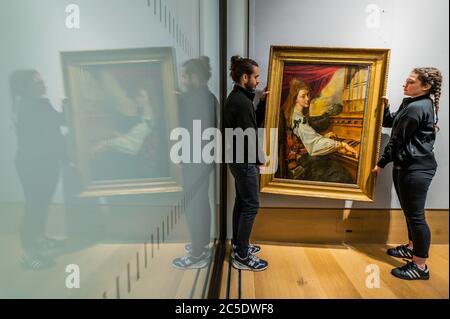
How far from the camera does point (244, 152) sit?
4.78 ft

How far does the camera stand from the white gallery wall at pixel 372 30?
1581 mm

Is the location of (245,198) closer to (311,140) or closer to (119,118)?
(311,140)

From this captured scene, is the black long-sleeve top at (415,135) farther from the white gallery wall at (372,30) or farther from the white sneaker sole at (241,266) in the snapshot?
the white sneaker sole at (241,266)

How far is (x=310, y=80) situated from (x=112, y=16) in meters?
1.43

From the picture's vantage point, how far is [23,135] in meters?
0.23

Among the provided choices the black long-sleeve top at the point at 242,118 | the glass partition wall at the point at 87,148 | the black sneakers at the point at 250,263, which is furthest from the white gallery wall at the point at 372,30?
the glass partition wall at the point at 87,148

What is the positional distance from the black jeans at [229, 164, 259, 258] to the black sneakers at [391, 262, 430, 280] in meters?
0.74

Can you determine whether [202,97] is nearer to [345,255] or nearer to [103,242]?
[103,242]

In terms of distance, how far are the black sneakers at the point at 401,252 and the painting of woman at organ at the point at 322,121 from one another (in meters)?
0.47

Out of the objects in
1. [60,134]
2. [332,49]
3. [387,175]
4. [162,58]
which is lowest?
[387,175]

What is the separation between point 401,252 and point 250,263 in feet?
2.90

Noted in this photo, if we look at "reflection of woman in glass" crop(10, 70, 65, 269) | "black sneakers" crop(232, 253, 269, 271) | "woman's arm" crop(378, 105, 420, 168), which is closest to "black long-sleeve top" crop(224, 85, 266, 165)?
"black sneakers" crop(232, 253, 269, 271)

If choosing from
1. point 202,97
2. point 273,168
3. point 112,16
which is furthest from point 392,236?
point 112,16

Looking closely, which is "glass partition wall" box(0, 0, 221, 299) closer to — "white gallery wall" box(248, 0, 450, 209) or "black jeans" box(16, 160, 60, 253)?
"black jeans" box(16, 160, 60, 253)
